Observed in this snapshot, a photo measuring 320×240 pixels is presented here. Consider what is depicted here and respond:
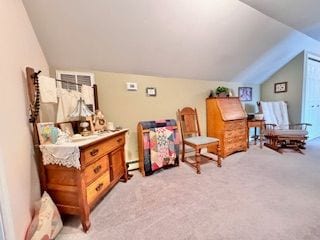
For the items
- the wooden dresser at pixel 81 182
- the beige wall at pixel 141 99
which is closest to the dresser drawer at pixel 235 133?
the beige wall at pixel 141 99

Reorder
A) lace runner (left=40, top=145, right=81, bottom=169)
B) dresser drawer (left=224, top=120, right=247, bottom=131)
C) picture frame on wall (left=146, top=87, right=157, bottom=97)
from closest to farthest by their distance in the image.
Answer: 1. lace runner (left=40, top=145, right=81, bottom=169)
2. picture frame on wall (left=146, top=87, right=157, bottom=97)
3. dresser drawer (left=224, top=120, right=247, bottom=131)

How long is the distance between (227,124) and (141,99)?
167 cm

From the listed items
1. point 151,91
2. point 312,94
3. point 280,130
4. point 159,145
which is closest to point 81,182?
point 159,145

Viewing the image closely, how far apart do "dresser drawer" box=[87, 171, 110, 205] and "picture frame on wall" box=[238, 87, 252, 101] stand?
379cm

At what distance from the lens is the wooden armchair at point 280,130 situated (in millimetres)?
3551

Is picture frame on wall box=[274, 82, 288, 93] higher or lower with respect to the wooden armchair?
higher

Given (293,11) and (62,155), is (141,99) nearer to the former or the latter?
(62,155)

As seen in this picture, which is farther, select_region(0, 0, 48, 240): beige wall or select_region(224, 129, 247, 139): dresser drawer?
select_region(224, 129, 247, 139): dresser drawer

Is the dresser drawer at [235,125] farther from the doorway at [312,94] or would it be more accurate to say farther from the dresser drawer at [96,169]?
the dresser drawer at [96,169]

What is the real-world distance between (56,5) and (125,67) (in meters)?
1.15

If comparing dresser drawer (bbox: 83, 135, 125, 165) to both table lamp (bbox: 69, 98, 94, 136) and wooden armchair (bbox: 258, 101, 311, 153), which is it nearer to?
table lamp (bbox: 69, 98, 94, 136)

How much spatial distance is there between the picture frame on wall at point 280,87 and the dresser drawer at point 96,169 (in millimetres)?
4583

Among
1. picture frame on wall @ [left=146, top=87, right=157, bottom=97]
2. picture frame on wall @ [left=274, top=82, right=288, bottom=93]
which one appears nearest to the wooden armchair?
picture frame on wall @ [left=274, top=82, right=288, bottom=93]

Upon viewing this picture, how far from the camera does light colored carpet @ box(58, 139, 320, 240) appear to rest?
1506 mm
